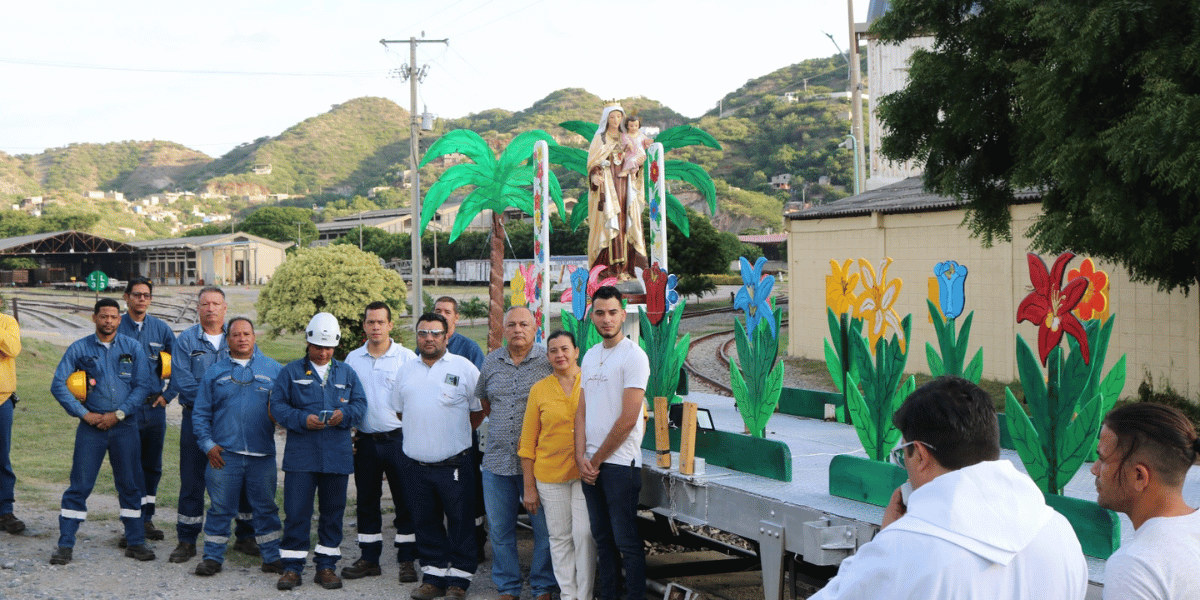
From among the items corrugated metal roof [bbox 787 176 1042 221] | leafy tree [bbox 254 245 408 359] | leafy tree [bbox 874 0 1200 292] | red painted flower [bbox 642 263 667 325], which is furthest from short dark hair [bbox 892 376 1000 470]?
leafy tree [bbox 254 245 408 359]

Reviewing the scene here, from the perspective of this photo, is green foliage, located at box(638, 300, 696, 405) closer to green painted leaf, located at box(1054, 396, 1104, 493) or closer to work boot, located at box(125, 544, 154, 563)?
green painted leaf, located at box(1054, 396, 1104, 493)

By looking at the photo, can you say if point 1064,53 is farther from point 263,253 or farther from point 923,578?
point 263,253

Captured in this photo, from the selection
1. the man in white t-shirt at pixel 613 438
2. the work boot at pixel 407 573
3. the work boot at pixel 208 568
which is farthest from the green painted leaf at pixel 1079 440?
the work boot at pixel 208 568

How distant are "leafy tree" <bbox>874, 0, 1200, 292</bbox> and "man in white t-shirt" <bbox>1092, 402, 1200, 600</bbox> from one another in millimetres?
5910

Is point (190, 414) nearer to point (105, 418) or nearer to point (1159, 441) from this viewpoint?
point (105, 418)

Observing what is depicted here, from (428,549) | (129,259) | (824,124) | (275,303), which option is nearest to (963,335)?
(428,549)

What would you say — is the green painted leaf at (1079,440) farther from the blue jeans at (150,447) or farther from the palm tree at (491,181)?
the palm tree at (491,181)

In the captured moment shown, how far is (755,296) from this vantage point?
7.14 meters

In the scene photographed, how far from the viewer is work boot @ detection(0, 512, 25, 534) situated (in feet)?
22.9

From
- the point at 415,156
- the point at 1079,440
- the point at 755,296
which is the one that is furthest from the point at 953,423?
the point at 415,156

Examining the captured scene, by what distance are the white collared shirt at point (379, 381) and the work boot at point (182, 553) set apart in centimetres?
150

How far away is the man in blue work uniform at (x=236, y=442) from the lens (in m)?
6.15

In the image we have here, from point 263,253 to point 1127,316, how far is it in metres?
58.0

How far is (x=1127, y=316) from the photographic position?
41.2 ft
